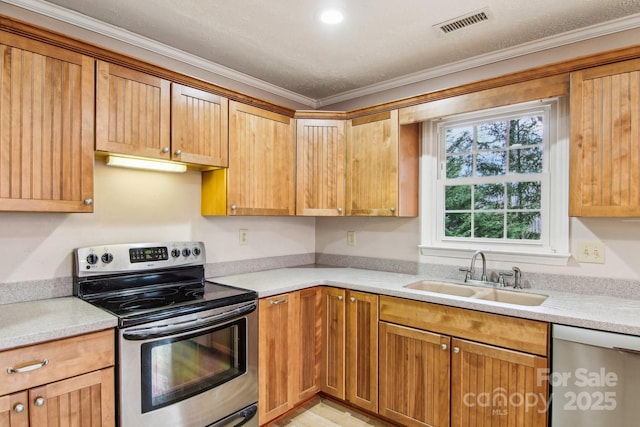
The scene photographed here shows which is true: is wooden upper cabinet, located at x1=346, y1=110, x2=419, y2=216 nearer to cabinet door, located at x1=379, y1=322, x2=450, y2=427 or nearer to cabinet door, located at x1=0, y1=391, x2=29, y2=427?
cabinet door, located at x1=379, y1=322, x2=450, y2=427

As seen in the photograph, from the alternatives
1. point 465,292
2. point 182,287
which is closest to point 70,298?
point 182,287

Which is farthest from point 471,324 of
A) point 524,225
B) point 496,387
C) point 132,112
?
point 132,112

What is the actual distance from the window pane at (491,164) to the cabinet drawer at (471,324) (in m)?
1.09

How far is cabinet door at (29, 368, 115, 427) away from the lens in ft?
4.66

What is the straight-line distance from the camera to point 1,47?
5.16 feet

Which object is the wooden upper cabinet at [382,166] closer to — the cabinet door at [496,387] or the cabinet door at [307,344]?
the cabinet door at [307,344]

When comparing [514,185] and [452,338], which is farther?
[514,185]

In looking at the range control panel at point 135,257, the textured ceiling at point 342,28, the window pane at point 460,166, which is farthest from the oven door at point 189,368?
the window pane at point 460,166

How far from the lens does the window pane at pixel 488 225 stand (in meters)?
2.52

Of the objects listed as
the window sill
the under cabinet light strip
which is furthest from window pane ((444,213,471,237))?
the under cabinet light strip

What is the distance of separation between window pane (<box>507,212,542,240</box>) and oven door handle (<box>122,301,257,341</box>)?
177 cm

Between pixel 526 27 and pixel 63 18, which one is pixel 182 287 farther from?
pixel 526 27

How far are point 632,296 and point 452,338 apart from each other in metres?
0.99

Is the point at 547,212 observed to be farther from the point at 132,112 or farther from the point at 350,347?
the point at 132,112
